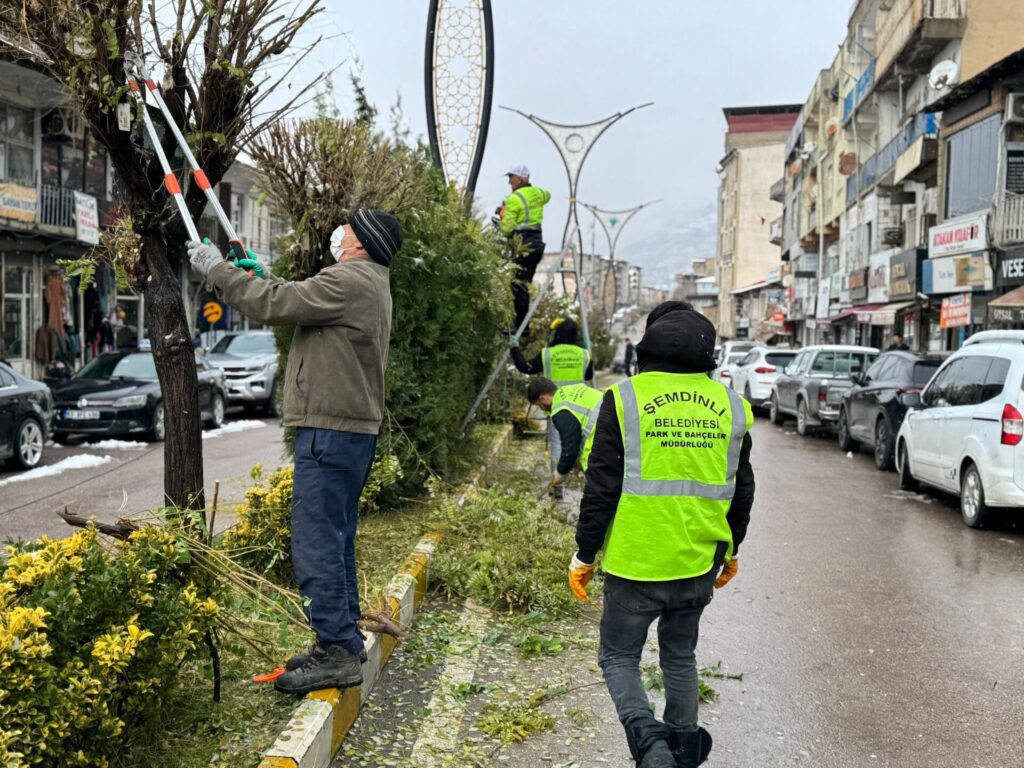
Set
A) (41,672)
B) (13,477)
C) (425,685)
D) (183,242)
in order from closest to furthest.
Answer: (41,672)
(183,242)
(425,685)
(13,477)

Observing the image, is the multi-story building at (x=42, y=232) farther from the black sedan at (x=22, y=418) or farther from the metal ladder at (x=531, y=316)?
the metal ladder at (x=531, y=316)

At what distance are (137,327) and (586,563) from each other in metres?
30.9

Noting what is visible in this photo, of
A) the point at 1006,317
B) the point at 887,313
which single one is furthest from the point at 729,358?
the point at 1006,317

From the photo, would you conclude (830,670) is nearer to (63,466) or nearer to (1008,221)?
(63,466)

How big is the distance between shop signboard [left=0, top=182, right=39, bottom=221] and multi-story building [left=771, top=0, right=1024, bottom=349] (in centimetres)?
2152

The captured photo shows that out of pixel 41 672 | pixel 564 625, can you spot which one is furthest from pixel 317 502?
pixel 564 625

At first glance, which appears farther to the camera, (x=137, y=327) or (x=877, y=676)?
(x=137, y=327)

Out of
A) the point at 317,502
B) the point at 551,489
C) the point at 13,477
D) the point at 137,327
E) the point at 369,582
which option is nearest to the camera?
the point at 317,502

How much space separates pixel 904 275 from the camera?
31.2 meters

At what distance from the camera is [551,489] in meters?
9.85

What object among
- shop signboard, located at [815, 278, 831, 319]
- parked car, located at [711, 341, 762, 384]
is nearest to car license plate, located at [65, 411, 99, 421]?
parked car, located at [711, 341, 762, 384]

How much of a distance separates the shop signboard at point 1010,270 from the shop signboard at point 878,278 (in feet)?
35.5

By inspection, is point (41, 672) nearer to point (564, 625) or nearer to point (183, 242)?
point (183, 242)

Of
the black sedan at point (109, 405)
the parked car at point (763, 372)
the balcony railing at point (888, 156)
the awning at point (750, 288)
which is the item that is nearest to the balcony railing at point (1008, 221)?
the parked car at point (763, 372)
